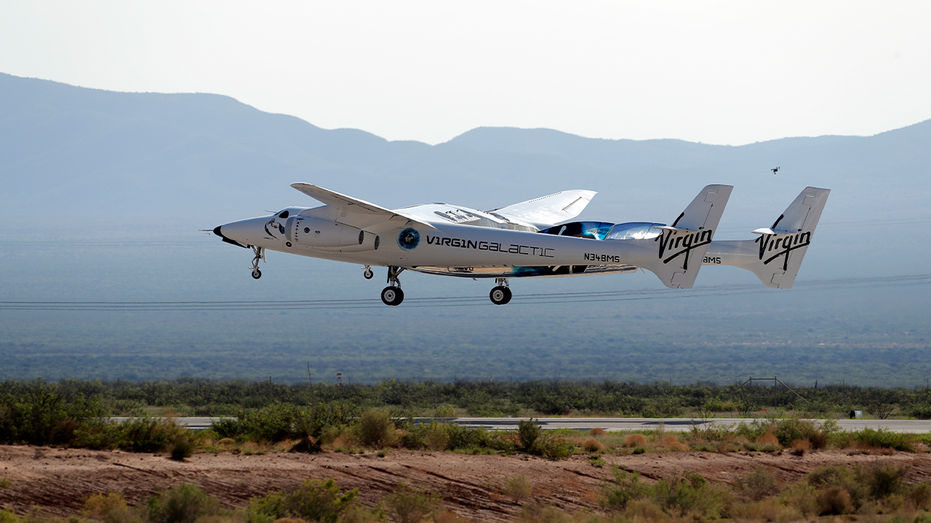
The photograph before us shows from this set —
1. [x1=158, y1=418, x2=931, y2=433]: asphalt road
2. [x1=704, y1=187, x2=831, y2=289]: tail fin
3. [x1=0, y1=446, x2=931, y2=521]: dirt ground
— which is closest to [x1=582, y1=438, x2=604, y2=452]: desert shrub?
[x1=0, y1=446, x2=931, y2=521]: dirt ground

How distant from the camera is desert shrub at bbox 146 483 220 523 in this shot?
76.6 ft

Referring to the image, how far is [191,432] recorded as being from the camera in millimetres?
33594

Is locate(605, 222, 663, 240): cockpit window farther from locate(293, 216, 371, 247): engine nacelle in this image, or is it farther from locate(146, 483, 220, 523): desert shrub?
locate(146, 483, 220, 523): desert shrub

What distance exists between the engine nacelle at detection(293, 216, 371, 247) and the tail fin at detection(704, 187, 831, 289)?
16.1m

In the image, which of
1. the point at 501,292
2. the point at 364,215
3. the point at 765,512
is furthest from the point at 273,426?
the point at 765,512

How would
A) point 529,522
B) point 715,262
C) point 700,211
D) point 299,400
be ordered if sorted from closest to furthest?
point 529,522, point 700,211, point 715,262, point 299,400

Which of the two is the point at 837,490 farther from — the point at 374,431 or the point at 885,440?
the point at 374,431

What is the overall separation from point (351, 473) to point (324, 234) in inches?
378

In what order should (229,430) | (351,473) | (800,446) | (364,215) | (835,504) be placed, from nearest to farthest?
(351,473) → (835,504) → (364,215) → (229,430) → (800,446)

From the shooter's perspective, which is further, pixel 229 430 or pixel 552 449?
pixel 229 430

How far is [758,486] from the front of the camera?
32219 millimetres

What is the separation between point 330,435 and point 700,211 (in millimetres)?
16175

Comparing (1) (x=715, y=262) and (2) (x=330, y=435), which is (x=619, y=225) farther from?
(2) (x=330, y=435)

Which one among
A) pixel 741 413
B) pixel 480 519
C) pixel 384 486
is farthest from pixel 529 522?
pixel 741 413
